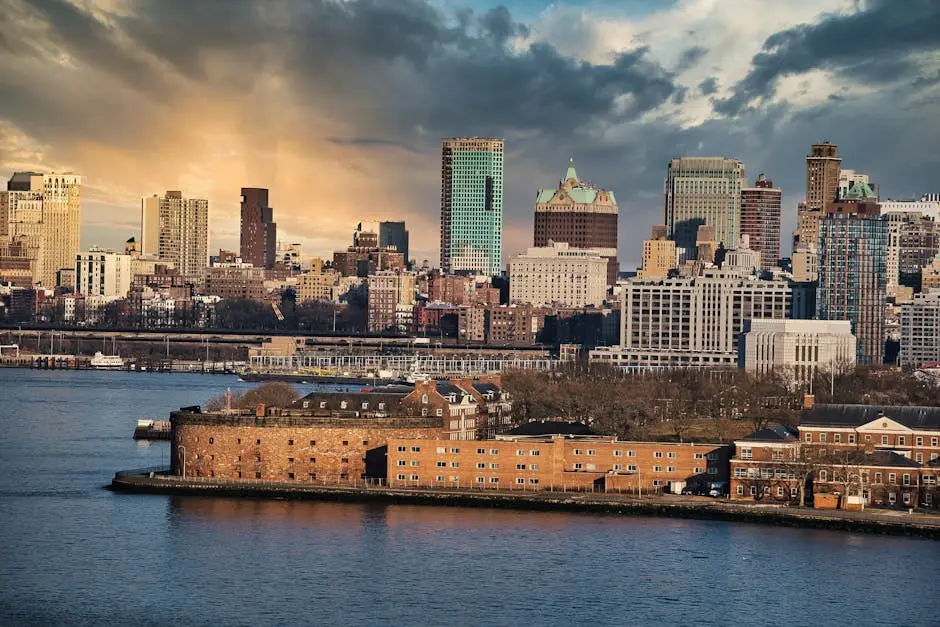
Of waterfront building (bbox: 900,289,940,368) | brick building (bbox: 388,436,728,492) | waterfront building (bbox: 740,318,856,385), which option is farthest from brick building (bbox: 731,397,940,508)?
waterfront building (bbox: 900,289,940,368)

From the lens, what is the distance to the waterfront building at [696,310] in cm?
13450

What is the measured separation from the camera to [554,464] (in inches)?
2110

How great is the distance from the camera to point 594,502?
5169cm

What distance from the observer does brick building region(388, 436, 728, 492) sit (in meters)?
53.1

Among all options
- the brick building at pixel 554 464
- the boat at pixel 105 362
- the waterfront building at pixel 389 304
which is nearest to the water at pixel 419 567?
the brick building at pixel 554 464

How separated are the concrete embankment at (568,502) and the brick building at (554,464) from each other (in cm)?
76

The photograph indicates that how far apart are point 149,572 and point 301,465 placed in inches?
468

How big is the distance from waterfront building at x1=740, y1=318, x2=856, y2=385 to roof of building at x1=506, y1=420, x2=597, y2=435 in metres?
45.0

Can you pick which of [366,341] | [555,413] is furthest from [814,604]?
[366,341]

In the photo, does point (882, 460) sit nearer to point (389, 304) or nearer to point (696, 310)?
point (696, 310)

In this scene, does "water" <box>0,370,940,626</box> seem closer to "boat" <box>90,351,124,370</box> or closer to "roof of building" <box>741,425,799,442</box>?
"roof of building" <box>741,425,799,442</box>

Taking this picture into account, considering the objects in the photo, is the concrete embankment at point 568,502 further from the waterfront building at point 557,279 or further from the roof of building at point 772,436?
the waterfront building at point 557,279

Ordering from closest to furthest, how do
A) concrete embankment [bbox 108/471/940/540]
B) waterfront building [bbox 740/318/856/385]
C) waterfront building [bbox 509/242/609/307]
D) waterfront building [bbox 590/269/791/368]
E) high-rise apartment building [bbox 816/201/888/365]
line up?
1. concrete embankment [bbox 108/471/940/540]
2. waterfront building [bbox 740/318/856/385]
3. high-rise apartment building [bbox 816/201/888/365]
4. waterfront building [bbox 590/269/791/368]
5. waterfront building [bbox 509/242/609/307]

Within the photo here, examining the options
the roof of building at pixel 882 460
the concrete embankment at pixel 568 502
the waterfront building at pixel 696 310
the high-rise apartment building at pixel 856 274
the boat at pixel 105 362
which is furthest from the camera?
the boat at pixel 105 362
